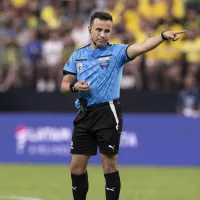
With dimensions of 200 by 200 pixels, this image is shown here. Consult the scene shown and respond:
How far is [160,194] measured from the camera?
931 centimetres

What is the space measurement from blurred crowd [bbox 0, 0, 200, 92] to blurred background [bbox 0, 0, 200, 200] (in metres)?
0.02

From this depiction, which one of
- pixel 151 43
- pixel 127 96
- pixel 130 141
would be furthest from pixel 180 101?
pixel 151 43

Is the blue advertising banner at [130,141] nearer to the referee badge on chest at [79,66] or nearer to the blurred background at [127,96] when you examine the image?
the blurred background at [127,96]

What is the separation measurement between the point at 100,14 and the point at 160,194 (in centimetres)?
337

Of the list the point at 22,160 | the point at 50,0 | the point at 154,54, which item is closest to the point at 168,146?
the point at 154,54

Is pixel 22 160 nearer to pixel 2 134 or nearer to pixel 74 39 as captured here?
pixel 2 134

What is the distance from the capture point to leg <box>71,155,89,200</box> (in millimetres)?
7102

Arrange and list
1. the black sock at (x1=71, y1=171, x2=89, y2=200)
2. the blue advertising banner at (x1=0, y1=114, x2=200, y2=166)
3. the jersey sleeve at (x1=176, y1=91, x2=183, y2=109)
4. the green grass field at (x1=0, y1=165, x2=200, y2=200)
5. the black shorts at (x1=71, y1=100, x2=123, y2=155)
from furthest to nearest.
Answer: the jersey sleeve at (x1=176, y1=91, x2=183, y2=109), the blue advertising banner at (x1=0, y1=114, x2=200, y2=166), the green grass field at (x1=0, y1=165, x2=200, y2=200), the black sock at (x1=71, y1=171, x2=89, y2=200), the black shorts at (x1=71, y1=100, x2=123, y2=155)

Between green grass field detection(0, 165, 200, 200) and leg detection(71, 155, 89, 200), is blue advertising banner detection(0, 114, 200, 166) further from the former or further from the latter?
leg detection(71, 155, 89, 200)

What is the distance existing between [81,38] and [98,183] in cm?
539

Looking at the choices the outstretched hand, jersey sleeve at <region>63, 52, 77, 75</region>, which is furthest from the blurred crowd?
the outstretched hand

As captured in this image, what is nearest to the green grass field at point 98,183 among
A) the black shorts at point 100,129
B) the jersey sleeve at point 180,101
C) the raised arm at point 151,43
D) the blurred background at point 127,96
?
the blurred background at point 127,96

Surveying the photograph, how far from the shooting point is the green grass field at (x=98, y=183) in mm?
9172

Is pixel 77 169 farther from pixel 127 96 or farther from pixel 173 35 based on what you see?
pixel 127 96
